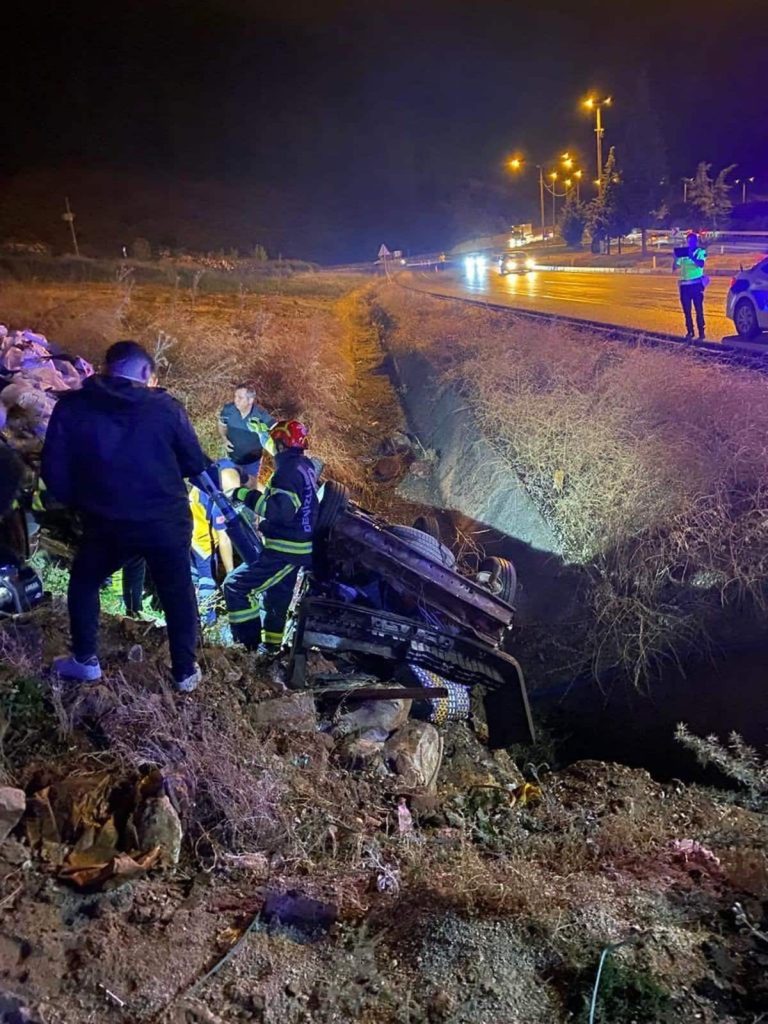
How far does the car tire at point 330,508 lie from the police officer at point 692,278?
799 cm

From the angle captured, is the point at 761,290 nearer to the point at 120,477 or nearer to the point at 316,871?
the point at 120,477

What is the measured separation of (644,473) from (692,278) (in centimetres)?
528

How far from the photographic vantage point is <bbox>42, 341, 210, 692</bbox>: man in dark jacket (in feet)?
11.3

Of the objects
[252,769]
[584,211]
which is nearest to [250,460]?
[252,769]

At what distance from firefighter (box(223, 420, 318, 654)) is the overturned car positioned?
0.12 metres

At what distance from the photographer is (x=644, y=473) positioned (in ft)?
22.9

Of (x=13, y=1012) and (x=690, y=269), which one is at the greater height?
(x=690, y=269)

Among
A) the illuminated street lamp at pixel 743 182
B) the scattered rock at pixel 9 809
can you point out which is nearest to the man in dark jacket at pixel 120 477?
the scattered rock at pixel 9 809

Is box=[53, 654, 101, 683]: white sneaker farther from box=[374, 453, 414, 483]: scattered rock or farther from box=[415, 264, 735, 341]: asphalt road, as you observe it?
box=[415, 264, 735, 341]: asphalt road

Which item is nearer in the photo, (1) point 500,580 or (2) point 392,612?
(2) point 392,612

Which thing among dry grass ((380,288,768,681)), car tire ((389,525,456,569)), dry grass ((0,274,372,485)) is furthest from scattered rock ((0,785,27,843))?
dry grass ((0,274,372,485))

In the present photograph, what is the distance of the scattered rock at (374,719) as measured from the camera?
14.4 ft

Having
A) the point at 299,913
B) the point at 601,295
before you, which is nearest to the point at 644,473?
the point at 299,913

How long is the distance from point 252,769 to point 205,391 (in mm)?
7419
